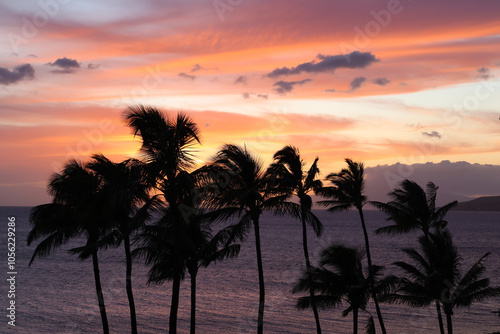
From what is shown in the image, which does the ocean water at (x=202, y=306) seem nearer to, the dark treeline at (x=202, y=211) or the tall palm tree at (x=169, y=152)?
the dark treeline at (x=202, y=211)

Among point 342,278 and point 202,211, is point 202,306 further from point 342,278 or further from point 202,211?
point 202,211

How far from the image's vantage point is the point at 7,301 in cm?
5800

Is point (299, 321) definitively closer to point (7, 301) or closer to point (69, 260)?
point (7, 301)

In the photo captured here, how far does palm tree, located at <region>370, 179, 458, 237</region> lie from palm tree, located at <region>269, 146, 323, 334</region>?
6.51 metres

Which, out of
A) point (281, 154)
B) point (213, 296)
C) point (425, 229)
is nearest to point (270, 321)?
point (213, 296)

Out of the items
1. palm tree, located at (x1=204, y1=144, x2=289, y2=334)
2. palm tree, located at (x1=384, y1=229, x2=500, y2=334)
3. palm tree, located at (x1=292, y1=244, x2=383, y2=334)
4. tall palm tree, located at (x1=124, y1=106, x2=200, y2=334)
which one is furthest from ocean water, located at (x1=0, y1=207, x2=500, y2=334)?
tall palm tree, located at (x1=124, y1=106, x2=200, y2=334)

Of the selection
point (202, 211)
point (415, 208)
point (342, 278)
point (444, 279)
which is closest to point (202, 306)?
point (415, 208)

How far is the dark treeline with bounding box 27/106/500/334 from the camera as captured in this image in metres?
20.1

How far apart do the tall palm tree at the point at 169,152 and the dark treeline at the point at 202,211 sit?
1.5 inches

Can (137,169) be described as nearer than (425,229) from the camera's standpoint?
Yes

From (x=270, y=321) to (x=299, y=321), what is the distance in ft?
9.22

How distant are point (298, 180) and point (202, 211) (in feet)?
31.6

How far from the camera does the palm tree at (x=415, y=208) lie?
1403 inches

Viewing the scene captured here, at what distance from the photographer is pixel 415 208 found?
35938mm
